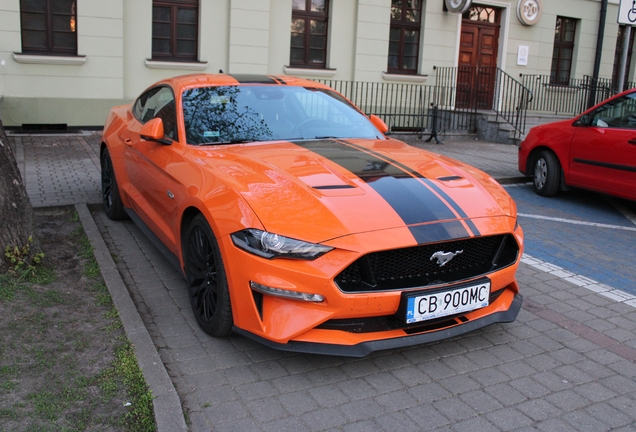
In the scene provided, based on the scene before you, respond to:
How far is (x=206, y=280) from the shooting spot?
385 centimetres

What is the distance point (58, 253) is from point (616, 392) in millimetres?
4326

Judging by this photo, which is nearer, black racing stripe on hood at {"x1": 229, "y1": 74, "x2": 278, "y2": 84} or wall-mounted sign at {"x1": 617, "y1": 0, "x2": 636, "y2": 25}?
black racing stripe on hood at {"x1": 229, "y1": 74, "x2": 278, "y2": 84}

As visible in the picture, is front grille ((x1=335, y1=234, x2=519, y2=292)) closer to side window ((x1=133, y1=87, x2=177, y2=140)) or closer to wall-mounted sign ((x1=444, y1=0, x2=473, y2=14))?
side window ((x1=133, y1=87, x2=177, y2=140))

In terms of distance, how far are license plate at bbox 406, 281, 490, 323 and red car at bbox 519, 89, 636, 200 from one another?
455 centimetres

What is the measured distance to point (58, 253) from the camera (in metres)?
5.29

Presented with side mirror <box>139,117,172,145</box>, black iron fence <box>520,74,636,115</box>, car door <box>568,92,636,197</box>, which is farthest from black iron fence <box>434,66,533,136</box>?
side mirror <box>139,117,172,145</box>

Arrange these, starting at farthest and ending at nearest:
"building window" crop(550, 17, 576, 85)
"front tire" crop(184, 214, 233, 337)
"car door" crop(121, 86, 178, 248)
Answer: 1. "building window" crop(550, 17, 576, 85)
2. "car door" crop(121, 86, 178, 248)
3. "front tire" crop(184, 214, 233, 337)

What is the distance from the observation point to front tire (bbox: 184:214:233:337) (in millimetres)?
3598

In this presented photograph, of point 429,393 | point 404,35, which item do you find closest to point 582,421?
point 429,393

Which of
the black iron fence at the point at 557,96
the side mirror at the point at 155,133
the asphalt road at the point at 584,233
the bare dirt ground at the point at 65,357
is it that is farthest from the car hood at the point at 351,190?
the black iron fence at the point at 557,96

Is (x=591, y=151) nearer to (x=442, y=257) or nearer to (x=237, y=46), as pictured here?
(x=442, y=257)

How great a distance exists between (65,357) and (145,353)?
470 mm

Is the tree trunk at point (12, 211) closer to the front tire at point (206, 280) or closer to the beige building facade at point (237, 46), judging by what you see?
the front tire at point (206, 280)

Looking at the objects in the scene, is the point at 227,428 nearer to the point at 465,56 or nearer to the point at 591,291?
the point at 591,291
